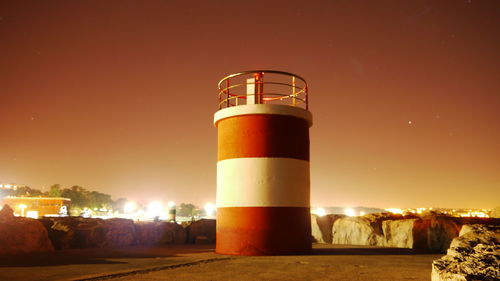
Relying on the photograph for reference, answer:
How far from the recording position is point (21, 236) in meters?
12.2

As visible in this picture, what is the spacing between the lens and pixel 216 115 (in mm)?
13188

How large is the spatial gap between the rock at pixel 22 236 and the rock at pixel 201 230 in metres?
5.77

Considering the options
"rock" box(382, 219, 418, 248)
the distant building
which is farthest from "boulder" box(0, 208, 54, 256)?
the distant building

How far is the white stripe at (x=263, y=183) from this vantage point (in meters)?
11.8

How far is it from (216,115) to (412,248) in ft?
26.3

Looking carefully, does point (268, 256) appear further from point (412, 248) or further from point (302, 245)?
point (412, 248)

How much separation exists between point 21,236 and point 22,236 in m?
0.03

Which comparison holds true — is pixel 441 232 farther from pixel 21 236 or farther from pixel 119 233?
pixel 21 236

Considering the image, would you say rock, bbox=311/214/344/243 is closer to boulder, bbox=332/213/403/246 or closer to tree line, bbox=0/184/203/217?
boulder, bbox=332/213/403/246

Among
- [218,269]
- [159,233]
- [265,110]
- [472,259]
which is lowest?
[218,269]

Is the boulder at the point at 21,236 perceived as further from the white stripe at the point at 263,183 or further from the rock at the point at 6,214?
the white stripe at the point at 263,183

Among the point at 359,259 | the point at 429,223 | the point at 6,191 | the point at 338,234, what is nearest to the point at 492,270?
the point at 359,259

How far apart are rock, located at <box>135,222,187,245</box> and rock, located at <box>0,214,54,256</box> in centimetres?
362

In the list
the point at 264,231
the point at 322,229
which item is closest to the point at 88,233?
the point at 264,231
